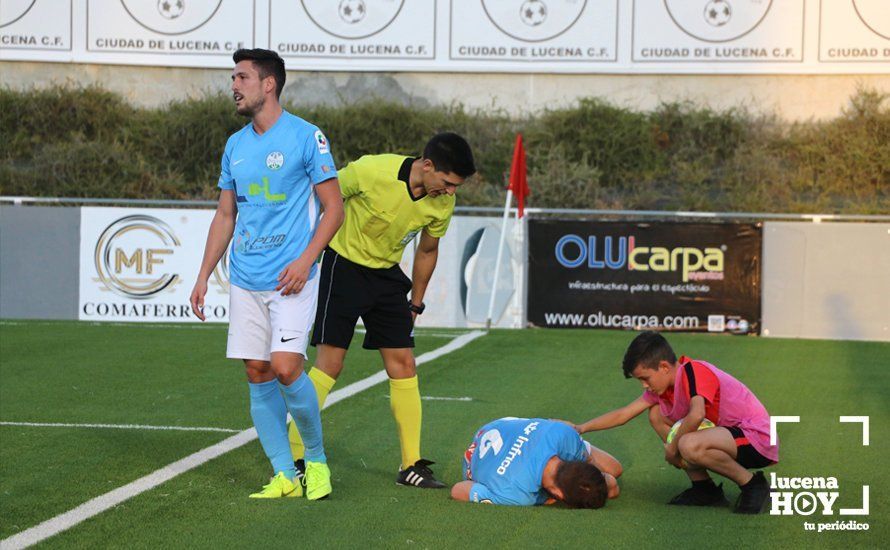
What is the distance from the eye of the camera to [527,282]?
17344 mm

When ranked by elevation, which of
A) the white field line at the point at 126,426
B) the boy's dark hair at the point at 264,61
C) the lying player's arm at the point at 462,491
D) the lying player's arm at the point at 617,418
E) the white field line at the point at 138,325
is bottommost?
the white field line at the point at 126,426

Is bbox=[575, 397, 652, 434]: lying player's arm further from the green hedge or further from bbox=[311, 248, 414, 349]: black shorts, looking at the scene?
the green hedge

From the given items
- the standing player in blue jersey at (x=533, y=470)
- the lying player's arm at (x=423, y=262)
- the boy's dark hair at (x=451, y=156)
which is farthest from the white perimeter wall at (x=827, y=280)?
the boy's dark hair at (x=451, y=156)

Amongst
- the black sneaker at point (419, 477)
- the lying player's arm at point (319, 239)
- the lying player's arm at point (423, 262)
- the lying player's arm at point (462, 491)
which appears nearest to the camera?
the lying player's arm at point (319, 239)

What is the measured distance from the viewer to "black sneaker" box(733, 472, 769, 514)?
6266mm

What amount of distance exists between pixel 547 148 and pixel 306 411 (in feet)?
64.8

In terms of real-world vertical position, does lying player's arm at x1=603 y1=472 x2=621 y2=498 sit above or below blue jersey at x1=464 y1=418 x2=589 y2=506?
below

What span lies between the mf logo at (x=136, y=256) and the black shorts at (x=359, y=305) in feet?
35.0

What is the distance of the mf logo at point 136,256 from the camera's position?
56.6ft

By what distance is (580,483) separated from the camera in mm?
6156

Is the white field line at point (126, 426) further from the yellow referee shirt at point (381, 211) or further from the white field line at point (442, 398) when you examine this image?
the white field line at point (442, 398)

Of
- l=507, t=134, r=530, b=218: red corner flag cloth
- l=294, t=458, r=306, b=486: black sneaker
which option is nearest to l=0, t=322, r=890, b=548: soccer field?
l=294, t=458, r=306, b=486: black sneaker

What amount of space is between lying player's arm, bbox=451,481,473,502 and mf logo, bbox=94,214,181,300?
11.4 metres

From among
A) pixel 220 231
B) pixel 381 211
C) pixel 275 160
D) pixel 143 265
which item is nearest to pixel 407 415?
pixel 381 211
